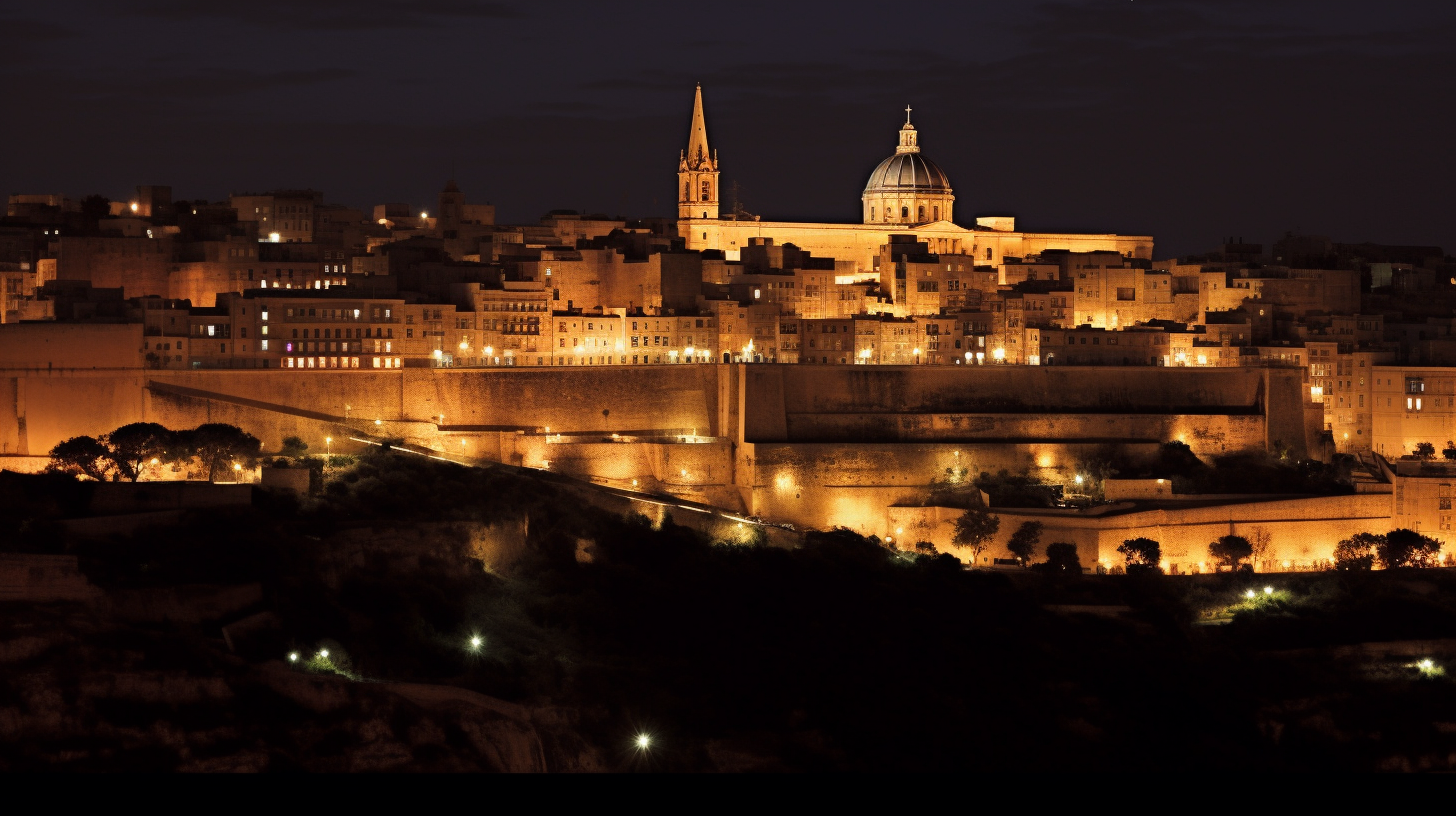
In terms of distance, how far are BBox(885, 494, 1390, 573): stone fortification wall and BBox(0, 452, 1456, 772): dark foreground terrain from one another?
1.28 m

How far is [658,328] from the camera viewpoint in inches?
1688

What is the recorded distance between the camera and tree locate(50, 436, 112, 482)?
98.2 feet

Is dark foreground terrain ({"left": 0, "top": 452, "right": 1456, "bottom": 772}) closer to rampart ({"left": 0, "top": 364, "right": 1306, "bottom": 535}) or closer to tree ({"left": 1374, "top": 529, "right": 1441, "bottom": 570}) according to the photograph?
tree ({"left": 1374, "top": 529, "right": 1441, "bottom": 570})

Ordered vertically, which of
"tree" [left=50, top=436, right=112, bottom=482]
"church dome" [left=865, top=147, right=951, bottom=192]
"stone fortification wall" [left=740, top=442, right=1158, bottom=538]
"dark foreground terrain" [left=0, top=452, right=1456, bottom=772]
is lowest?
"dark foreground terrain" [left=0, top=452, right=1456, bottom=772]

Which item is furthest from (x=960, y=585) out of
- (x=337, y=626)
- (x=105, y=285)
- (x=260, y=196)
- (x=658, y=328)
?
(x=260, y=196)

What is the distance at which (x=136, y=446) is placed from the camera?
3014 centimetres

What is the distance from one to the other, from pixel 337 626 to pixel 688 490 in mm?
14322

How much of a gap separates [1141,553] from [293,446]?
15775mm

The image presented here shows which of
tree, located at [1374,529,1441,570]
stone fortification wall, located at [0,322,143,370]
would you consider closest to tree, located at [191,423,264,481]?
stone fortification wall, located at [0,322,143,370]

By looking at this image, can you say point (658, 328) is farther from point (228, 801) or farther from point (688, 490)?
point (228, 801)

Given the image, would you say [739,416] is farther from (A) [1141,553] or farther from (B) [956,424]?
(A) [1141,553]

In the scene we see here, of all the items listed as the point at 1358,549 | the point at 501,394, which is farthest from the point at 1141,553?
the point at 501,394

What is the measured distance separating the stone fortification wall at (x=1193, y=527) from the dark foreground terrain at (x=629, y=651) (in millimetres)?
1277

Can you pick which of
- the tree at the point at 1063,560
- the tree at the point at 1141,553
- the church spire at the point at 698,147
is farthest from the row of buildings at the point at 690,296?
the tree at the point at 1141,553
